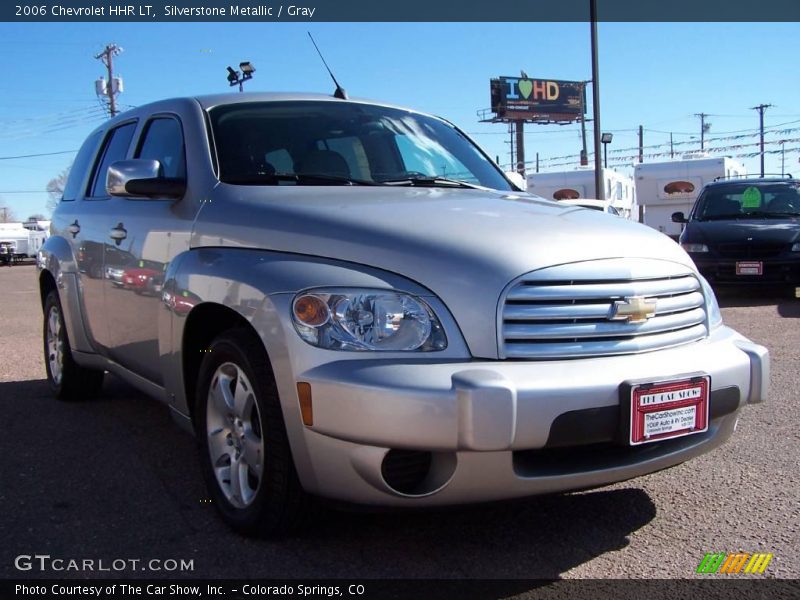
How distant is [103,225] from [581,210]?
8.37 ft

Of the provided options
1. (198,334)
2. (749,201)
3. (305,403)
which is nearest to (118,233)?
(198,334)

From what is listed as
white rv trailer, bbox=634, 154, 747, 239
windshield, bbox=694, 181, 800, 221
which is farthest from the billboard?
windshield, bbox=694, 181, 800, 221

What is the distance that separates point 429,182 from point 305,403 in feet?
5.24

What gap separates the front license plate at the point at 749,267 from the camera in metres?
10.3

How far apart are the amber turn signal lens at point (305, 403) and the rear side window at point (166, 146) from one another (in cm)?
151

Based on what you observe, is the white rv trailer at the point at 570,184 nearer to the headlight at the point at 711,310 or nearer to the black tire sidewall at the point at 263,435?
the headlight at the point at 711,310

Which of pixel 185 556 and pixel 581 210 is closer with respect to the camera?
pixel 185 556

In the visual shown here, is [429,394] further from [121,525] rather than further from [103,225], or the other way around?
[103,225]

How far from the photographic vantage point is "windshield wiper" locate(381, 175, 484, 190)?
3.80m

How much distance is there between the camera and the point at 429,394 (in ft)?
8.05

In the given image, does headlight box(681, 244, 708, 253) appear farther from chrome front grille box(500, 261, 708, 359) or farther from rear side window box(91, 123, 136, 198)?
chrome front grille box(500, 261, 708, 359)

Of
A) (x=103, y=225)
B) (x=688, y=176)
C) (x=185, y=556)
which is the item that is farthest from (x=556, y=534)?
(x=688, y=176)

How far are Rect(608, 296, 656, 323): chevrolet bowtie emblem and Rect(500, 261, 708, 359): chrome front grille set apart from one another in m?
0.01

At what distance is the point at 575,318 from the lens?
2.73 meters
